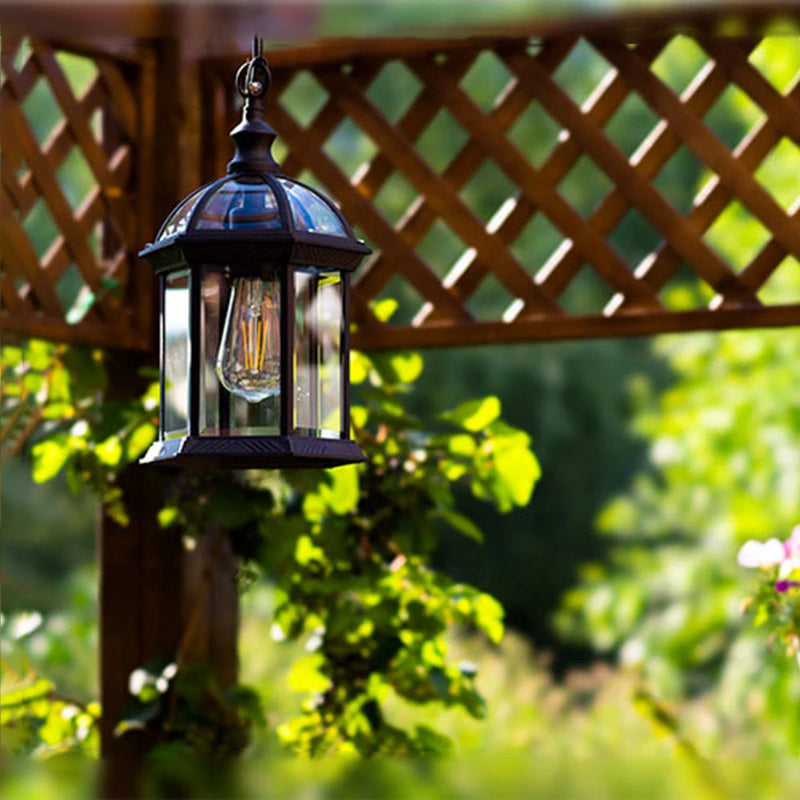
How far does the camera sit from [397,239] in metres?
2.50

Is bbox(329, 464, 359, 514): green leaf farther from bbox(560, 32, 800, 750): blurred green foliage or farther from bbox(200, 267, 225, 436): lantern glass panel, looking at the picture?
bbox(560, 32, 800, 750): blurred green foliage

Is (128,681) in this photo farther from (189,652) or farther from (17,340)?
(17,340)

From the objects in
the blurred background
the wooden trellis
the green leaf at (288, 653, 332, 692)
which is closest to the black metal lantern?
the blurred background

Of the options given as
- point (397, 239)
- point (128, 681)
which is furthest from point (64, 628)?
point (397, 239)

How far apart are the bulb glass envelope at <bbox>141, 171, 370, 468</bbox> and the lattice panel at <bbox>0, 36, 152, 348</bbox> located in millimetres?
968

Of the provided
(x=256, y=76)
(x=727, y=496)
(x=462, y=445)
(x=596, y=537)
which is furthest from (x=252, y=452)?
(x=596, y=537)

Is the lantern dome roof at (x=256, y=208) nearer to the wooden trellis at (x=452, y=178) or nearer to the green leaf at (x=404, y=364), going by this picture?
the wooden trellis at (x=452, y=178)

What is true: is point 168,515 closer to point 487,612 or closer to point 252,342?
point 487,612

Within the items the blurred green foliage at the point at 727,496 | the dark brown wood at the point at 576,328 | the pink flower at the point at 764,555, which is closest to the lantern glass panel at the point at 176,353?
the dark brown wood at the point at 576,328

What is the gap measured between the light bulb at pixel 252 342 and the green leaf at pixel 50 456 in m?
1.13

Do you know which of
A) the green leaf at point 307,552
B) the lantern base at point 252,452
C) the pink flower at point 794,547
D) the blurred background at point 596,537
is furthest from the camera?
the green leaf at point 307,552

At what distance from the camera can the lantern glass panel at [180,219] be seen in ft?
4.45

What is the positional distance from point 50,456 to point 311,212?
1.22 metres

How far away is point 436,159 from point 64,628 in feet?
17.3
